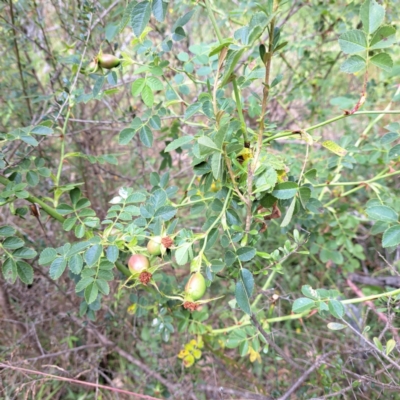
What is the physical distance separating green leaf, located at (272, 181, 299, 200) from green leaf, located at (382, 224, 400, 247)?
22 centimetres

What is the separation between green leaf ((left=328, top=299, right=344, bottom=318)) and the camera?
78cm

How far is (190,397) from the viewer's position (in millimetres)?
1321

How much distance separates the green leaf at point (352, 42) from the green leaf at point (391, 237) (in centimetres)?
37

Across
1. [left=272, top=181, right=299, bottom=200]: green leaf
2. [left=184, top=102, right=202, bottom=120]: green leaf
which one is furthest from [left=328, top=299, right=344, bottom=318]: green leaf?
[left=184, top=102, right=202, bottom=120]: green leaf

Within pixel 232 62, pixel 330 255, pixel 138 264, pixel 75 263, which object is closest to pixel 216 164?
pixel 232 62

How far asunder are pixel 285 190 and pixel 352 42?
0.30 metres

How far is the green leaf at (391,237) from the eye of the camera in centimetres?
74

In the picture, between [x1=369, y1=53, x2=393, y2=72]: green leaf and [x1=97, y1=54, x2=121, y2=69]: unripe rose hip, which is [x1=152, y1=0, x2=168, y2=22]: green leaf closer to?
[x1=97, y1=54, x2=121, y2=69]: unripe rose hip

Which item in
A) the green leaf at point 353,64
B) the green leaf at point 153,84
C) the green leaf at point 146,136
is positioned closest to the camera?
the green leaf at point 353,64

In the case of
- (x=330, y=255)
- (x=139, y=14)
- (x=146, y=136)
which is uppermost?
(x=139, y=14)

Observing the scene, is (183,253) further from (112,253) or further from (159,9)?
(159,9)

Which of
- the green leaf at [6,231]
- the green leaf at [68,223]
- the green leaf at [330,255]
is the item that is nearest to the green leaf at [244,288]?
the green leaf at [68,223]

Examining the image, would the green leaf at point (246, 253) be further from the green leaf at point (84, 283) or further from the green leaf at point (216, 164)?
the green leaf at point (84, 283)

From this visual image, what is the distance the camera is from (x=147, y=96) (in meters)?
0.75
